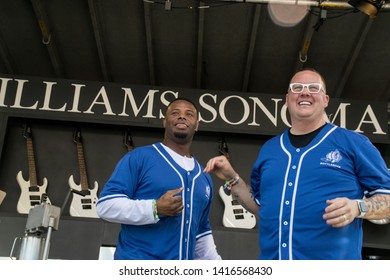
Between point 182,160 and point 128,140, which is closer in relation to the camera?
point 182,160

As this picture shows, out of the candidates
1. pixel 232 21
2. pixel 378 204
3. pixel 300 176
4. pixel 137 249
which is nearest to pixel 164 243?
pixel 137 249

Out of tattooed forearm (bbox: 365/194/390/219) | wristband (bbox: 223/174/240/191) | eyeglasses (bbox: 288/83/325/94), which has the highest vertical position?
eyeglasses (bbox: 288/83/325/94)

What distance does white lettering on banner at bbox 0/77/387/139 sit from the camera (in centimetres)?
441

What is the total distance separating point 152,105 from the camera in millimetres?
4465

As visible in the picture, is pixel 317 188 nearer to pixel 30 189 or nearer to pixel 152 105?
pixel 152 105

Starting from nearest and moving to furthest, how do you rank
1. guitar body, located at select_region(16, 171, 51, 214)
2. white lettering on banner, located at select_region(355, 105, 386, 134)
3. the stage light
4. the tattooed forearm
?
1. the tattooed forearm
2. the stage light
3. guitar body, located at select_region(16, 171, 51, 214)
4. white lettering on banner, located at select_region(355, 105, 386, 134)

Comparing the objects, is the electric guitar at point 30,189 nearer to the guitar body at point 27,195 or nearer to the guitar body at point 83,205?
the guitar body at point 27,195

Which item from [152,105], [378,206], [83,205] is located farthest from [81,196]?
[378,206]

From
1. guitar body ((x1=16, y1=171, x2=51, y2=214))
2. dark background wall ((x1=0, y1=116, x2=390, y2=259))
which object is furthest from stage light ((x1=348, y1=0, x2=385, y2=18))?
guitar body ((x1=16, y1=171, x2=51, y2=214))

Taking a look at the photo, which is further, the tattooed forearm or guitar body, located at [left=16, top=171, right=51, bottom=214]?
guitar body, located at [left=16, top=171, right=51, bottom=214]

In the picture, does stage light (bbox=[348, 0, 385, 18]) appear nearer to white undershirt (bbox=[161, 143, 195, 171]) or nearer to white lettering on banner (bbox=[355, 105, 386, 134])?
white lettering on banner (bbox=[355, 105, 386, 134])

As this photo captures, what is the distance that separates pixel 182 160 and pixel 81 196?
2.47 metres

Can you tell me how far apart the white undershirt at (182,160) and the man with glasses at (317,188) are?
20.4 inches

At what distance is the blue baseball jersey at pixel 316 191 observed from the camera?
1.49 metres
